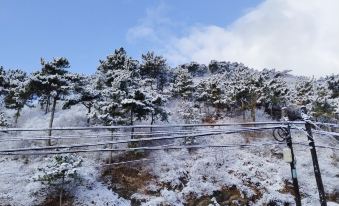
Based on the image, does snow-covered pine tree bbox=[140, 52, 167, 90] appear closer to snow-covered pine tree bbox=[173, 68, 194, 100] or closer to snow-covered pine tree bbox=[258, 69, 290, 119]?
snow-covered pine tree bbox=[173, 68, 194, 100]

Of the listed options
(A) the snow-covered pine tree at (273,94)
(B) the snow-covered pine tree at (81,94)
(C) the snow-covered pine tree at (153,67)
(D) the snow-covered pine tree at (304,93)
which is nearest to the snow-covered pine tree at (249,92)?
(A) the snow-covered pine tree at (273,94)

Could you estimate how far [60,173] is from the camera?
35.8 metres

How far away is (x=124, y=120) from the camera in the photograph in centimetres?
4325

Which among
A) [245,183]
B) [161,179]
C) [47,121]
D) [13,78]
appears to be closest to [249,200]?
[245,183]

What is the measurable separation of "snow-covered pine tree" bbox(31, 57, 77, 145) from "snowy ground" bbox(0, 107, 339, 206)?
8112 mm

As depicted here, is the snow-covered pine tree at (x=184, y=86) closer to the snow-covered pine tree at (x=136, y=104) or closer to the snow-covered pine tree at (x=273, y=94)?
the snow-covered pine tree at (x=273, y=94)

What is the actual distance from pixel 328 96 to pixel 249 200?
22710mm

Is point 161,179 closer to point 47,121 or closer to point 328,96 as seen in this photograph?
point 47,121

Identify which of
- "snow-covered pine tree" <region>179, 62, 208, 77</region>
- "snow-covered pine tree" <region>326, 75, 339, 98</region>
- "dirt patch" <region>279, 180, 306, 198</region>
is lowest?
"dirt patch" <region>279, 180, 306, 198</region>

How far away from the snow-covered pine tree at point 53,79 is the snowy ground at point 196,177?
26.6 feet

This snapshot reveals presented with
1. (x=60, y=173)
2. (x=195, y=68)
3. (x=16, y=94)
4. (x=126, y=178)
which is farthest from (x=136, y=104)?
(x=195, y=68)

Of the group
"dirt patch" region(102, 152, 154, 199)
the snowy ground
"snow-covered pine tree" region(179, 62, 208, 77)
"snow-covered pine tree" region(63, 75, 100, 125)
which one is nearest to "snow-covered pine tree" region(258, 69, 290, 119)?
the snowy ground

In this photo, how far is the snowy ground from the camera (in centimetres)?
3738

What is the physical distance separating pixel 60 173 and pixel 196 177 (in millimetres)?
13068
